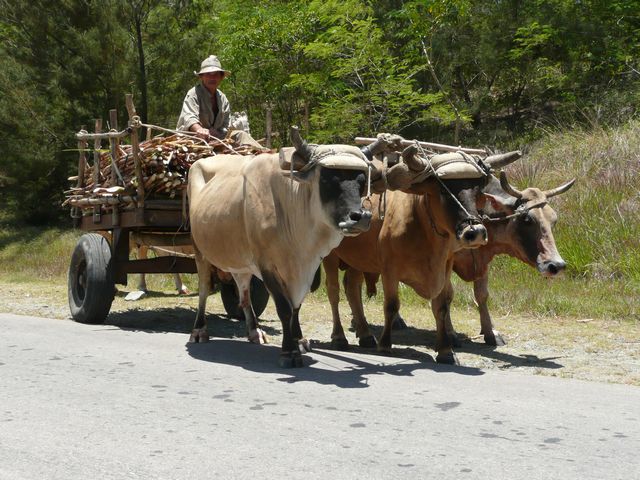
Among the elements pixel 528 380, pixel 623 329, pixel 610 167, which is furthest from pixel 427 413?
pixel 610 167

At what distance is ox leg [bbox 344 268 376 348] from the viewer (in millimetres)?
9328

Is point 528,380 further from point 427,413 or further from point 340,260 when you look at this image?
point 340,260

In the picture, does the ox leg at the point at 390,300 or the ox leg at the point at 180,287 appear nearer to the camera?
the ox leg at the point at 390,300

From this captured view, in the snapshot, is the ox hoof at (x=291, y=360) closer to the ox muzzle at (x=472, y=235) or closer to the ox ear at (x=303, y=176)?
the ox ear at (x=303, y=176)

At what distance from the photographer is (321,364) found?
7863 mm

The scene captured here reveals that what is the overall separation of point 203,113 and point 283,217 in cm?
343

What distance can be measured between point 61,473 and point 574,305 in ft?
25.9

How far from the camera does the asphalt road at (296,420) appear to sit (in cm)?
470

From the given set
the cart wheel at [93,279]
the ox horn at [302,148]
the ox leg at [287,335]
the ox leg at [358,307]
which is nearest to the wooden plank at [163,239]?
the cart wheel at [93,279]

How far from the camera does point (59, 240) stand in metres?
22.3

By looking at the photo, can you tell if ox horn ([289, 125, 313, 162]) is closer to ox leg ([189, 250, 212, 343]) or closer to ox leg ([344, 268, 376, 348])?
ox leg ([189, 250, 212, 343])

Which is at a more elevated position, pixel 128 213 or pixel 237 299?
pixel 128 213

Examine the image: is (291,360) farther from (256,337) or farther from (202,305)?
(202,305)

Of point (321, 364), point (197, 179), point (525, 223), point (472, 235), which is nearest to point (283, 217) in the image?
point (321, 364)
